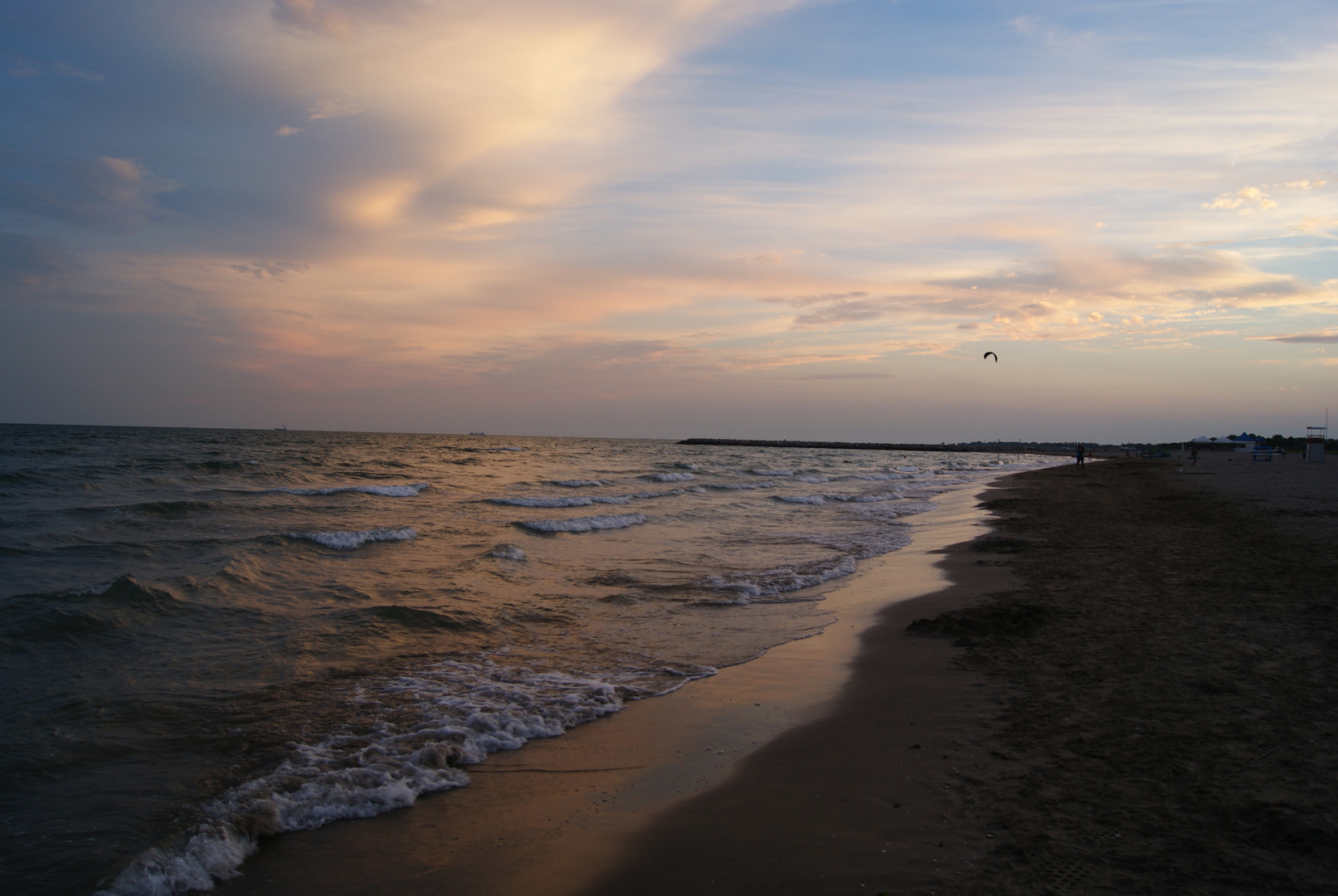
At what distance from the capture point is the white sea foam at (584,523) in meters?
18.8

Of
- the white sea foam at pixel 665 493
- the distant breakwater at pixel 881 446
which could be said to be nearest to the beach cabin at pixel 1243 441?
the distant breakwater at pixel 881 446

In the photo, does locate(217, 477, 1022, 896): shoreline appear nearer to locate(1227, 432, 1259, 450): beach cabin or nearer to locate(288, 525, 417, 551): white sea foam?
locate(288, 525, 417, 551): white sea foam

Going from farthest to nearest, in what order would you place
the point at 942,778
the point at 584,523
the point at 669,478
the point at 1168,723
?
the point at 669,478
the point at 584,523
the point at 1168,723
the point at 942,778

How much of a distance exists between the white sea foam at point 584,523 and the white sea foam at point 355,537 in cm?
331

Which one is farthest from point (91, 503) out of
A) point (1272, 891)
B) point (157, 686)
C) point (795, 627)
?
point (1272, 891)

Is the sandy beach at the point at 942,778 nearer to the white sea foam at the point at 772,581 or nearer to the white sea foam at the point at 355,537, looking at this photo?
the white sea foam at the point at 772,581

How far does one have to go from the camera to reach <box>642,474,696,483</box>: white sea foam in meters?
38.3

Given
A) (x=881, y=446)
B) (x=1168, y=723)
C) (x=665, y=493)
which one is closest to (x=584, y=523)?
(x=665, y=493)

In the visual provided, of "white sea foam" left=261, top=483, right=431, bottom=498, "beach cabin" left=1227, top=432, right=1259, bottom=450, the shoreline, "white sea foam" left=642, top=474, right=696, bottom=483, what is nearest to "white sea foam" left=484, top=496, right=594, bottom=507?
"white sea foam" left=261, top=483, right=431, bottom=498

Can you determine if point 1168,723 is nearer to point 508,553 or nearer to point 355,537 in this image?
point 508,553

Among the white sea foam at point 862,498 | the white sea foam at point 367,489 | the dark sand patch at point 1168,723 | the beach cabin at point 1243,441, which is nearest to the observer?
the dark sand patch at point 1168,723

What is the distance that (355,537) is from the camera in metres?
15.6

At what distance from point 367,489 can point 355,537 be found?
12.4 m

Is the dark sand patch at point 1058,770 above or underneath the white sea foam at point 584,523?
above
